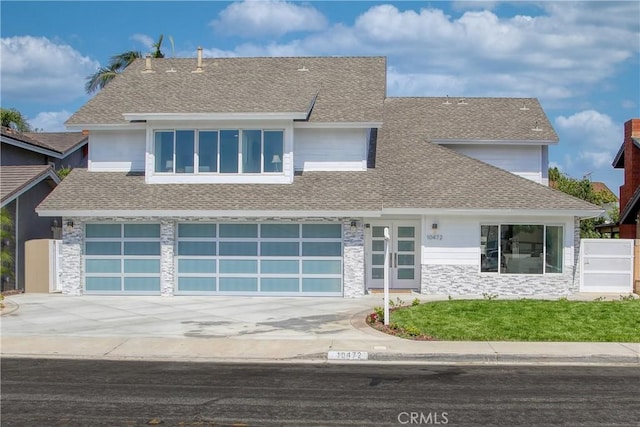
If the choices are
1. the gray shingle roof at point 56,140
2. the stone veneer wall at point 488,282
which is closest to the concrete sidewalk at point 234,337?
the stone veneer wall at point 488,282

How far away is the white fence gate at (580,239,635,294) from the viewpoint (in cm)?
2494

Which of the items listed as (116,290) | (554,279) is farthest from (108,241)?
(554,279)

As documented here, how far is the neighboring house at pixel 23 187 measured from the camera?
25438 mm

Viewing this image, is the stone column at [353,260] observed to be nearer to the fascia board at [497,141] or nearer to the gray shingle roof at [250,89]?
the gray shingle roof at [250,89]

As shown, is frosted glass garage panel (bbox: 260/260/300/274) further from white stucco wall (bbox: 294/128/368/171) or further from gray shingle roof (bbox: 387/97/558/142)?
gray shingle roof (bbox: 387/97/558/142)

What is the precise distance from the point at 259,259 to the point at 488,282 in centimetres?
754

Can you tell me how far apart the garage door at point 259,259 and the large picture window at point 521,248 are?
196 inches

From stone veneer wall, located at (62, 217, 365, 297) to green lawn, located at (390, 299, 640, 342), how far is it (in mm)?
3580

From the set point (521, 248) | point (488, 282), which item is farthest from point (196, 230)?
point (521, 248)

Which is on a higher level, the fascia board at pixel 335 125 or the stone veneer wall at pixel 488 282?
the fascia board at pixel 335 125

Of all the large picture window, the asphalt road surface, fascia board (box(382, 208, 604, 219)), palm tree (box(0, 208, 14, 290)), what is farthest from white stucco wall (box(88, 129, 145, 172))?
the asphalt road surface

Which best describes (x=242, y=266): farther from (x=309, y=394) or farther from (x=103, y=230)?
(x=309, y=394)

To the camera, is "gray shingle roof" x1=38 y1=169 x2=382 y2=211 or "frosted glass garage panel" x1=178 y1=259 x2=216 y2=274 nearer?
"gray shingle roof" x1=38 y1=169 x2=382 y2=211

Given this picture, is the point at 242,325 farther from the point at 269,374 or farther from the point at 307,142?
the point at 307,142
